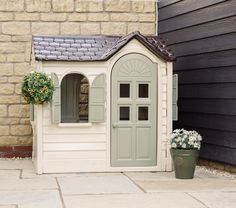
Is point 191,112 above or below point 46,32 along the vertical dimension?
below

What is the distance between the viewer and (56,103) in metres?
7.89

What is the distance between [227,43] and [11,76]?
13.6ft

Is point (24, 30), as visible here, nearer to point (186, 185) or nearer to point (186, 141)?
point (186, 141)

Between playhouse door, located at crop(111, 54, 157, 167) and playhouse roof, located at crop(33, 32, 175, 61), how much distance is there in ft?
0.78

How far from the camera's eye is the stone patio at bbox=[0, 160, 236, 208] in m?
5.90

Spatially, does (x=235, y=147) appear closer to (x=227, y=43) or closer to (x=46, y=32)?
(x=227, y=43)

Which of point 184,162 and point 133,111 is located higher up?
point 133,111

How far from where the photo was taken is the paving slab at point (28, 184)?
6.81 m

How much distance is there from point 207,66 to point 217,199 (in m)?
3.08

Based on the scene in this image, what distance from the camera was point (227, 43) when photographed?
316 inches

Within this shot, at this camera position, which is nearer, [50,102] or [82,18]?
[50,102]

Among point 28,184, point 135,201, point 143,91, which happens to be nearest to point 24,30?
point 143,91

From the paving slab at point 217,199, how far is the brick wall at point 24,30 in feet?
14.7

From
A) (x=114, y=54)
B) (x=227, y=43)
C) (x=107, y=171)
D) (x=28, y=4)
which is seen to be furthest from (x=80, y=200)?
(x=28, y=4)
